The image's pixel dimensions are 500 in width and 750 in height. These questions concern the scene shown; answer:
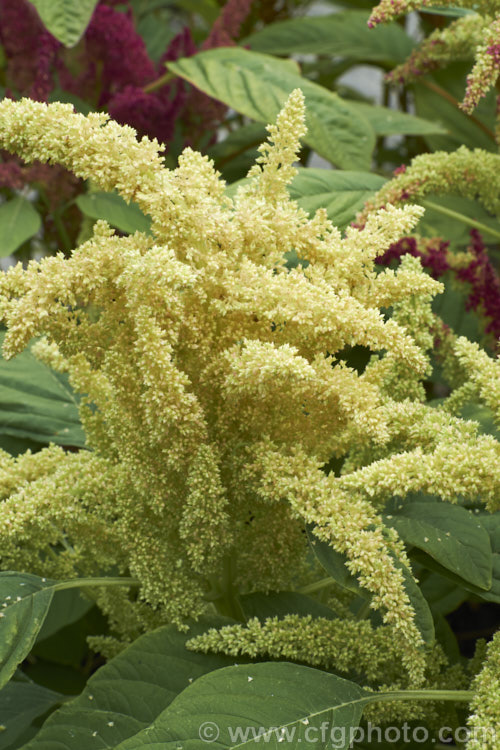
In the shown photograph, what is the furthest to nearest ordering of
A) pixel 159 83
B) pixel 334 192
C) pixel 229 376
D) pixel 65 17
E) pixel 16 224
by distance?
pixel 159 83 < pixel 16 224 < pixel 65 17 < pixel 334 192 < pixel 229 376

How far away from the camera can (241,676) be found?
1.66 feet

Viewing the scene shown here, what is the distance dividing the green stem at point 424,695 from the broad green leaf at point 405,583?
0.06 m

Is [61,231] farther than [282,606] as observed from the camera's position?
Yes

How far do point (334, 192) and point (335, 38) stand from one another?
665 mm

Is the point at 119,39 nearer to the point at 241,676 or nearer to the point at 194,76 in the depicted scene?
the point at 194,76

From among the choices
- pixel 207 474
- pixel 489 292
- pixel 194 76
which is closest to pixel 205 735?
pixel 207 474

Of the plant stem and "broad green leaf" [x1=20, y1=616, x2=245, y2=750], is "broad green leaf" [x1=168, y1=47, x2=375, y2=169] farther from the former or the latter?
"broad green leaf" [x1=20, y1=616, x2=245, y2=750]

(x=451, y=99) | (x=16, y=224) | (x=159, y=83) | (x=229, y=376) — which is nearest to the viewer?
(x=229, y=376)

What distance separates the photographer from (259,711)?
1.59ft

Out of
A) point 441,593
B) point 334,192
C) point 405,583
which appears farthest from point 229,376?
point 441,593

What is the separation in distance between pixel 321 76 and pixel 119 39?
546 mm

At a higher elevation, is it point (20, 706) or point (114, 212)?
point (114, 212)

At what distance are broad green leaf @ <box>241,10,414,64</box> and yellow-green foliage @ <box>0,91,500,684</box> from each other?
83 cm

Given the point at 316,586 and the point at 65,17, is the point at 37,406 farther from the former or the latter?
the point at 65,17
